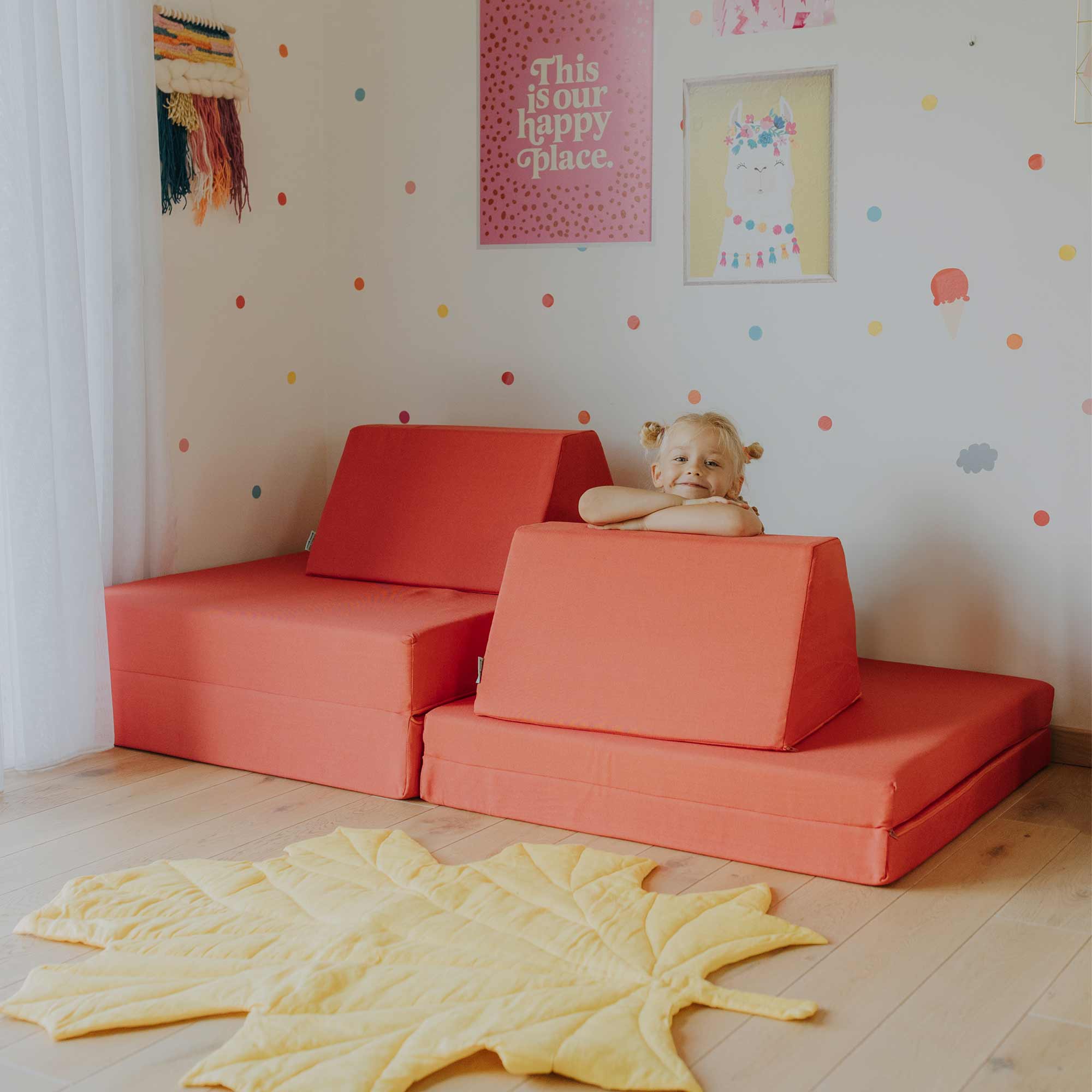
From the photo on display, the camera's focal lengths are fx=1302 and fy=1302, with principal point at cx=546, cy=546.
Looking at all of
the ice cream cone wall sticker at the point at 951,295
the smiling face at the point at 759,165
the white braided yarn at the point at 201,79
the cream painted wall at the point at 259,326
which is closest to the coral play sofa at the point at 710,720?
the ice cream cone wall sticker at the point at 951,295

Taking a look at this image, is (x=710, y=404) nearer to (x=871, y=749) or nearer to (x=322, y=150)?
(x=871, y=749)

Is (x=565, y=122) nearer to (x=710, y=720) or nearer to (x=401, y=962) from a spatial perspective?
(x=710, y=720)

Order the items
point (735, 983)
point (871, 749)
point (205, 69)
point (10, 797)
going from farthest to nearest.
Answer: point (205, 69) < point (10, 797) < point (871, 749) < point (735, 983)

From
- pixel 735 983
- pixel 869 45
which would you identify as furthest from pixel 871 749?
pixel 869 45

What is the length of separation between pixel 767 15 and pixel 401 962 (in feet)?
7.23

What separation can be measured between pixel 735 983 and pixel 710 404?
1.63 metres

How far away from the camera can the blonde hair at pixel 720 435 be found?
2652 mm

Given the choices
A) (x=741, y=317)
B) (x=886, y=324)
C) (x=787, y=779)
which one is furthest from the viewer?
(x=741, y=317)

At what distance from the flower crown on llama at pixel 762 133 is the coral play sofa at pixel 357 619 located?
777 mm

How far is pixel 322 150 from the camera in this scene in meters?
3.62

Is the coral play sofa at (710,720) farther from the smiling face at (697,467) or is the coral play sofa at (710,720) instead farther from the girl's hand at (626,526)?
the smiling face at (697,467)

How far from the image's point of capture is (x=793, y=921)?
6.53ft

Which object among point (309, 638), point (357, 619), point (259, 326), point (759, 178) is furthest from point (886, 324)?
point (259, 326)

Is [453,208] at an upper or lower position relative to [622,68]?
lower
